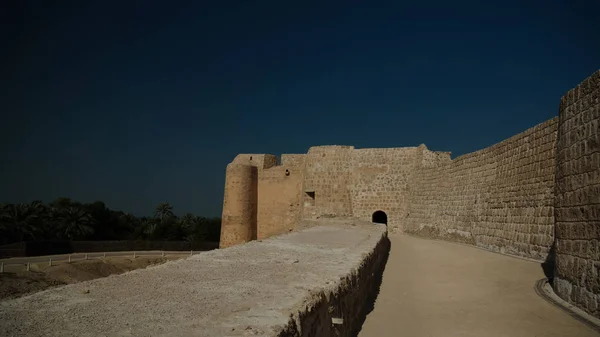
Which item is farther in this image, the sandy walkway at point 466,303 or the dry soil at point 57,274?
the dry soil at point 57,274

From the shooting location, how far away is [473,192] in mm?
13586

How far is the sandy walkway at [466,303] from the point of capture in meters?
4.90

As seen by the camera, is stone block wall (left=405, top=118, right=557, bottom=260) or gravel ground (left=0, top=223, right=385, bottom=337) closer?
gravel ground (left=0, top=223, right=385, bottom=337)

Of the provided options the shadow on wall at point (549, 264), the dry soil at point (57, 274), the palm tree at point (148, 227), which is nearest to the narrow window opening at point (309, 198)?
the dry soil at point (57, 274)

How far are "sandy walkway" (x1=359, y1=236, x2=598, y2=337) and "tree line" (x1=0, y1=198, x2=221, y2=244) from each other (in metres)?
26.3

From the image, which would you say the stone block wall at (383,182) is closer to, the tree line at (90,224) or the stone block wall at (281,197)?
the stone block wall at (281,197)

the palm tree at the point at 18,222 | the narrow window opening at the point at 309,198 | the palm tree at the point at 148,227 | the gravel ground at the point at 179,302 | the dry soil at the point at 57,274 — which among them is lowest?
the dry soil at the point at 57,274

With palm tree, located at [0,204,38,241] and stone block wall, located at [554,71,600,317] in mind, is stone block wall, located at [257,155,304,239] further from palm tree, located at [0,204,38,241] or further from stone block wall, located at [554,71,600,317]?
stone block wall, located at [554,71,600,317]

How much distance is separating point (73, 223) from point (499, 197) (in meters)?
28.1

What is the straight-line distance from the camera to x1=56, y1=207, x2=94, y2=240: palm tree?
29531 mm

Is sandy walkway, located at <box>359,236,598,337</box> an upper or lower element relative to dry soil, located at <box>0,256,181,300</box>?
upper

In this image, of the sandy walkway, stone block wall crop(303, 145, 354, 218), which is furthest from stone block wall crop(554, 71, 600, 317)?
stone block wall crop(303, 145, 354, 218)

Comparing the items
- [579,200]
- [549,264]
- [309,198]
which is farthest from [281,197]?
[579,200]

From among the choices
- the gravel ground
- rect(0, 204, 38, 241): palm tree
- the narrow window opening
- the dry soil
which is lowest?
the dry soil
